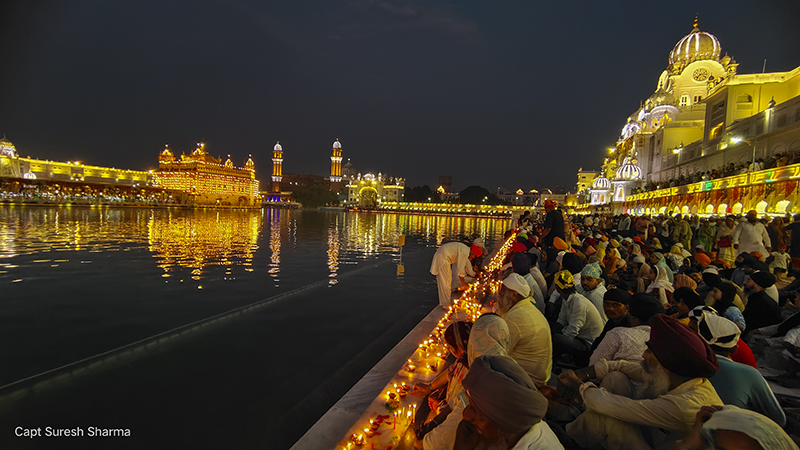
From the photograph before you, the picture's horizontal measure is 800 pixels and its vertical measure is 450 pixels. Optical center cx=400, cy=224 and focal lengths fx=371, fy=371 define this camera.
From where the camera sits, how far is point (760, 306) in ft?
12.4

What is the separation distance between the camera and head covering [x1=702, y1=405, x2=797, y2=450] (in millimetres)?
1160

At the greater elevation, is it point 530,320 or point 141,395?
point 530,320

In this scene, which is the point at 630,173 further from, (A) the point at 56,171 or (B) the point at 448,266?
(A) the point at 56,171

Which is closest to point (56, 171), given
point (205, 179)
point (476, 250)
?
point (205, 179)

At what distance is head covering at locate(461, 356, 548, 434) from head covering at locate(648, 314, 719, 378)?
3.07 feet

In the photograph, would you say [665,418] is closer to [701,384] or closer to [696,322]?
[701,384]

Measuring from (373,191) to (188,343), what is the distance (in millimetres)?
89120

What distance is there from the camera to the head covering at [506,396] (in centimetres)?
133

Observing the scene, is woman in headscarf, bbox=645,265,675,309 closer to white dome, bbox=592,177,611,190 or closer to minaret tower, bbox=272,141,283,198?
white dome, bbox=592,177,611,190

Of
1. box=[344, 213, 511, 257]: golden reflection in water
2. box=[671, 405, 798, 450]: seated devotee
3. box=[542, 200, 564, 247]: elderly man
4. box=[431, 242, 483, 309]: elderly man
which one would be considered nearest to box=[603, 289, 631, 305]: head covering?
box=[671, 405, 798, 450]: seated devotee

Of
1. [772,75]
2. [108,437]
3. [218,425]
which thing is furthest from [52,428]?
[772,75]

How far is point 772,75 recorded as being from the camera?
76.5 feet

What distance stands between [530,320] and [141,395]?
12.4 feet

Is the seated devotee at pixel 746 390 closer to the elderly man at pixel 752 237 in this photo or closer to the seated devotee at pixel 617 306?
the seated devotee at pixel 617 306
